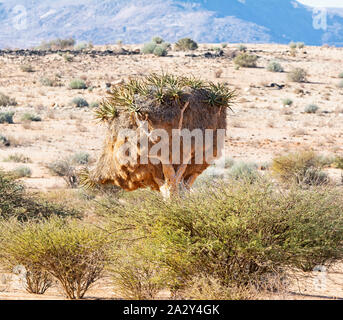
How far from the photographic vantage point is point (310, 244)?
6652 mm

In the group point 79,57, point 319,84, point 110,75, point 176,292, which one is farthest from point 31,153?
point 79,57

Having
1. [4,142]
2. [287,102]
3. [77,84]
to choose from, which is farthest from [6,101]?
[287,102]

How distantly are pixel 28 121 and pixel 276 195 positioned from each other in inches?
842

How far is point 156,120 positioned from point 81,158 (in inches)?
446

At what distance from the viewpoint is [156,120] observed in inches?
344

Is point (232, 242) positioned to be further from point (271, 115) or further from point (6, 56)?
point (6, 56)

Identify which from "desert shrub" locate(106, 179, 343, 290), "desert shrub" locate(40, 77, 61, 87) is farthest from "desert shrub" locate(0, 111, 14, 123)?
"desert shrub" locate(106, 179, 343, 290)

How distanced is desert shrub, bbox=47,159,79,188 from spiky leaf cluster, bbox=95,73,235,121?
8.01 meters

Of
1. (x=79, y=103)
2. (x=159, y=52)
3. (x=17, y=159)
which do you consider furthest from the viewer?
(x=159, y=52)

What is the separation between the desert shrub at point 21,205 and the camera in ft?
35.7

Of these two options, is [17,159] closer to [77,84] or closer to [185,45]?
[77,84]

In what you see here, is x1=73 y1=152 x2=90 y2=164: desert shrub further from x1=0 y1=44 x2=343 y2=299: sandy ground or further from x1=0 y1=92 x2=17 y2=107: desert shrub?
x1=0 y1=92 x2=17 y2=107: desert shrub

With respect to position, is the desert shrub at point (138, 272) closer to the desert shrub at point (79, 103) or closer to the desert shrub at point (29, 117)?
the desert shrub at point (29, 117)

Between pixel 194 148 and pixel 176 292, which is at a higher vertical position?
pixel 194 148
